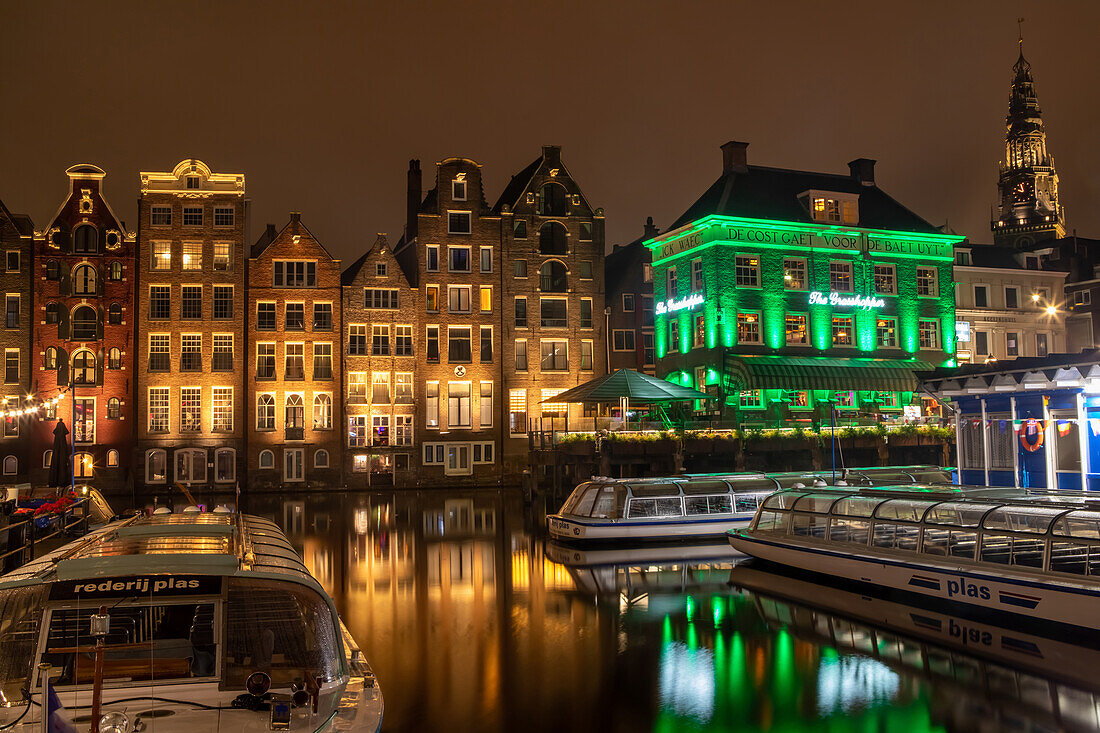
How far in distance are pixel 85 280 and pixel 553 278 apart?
94.0 ft

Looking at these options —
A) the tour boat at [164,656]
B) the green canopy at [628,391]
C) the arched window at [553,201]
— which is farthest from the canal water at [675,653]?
the arched window at [553,201]

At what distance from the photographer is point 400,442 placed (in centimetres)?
5819

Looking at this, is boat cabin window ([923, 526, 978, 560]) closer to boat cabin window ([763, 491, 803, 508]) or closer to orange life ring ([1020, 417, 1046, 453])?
boat cabin window ([763, 491, 803, 508])

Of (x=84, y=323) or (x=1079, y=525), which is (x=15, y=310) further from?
(x=1079, y=525)

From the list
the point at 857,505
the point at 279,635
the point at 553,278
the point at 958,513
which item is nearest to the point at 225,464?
the point at 553,278

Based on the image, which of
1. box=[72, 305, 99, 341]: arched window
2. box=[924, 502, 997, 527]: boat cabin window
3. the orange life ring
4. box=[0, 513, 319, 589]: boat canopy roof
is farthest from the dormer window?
box=[0, 513, 319, 589]: boat canopy roof

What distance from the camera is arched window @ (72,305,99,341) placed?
5562cm

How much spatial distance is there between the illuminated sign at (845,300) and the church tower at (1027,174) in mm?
97713

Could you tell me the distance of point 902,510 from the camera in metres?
21.2

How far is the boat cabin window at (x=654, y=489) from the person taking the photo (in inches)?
1190

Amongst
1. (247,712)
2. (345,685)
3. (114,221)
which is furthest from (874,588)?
(114,221)

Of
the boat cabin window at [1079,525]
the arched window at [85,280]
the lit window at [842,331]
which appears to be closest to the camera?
the boat cabin window at [1079,525]

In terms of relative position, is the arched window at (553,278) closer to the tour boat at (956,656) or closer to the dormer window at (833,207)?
the dormer window at (833,207)

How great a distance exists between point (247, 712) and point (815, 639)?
11.3 m
